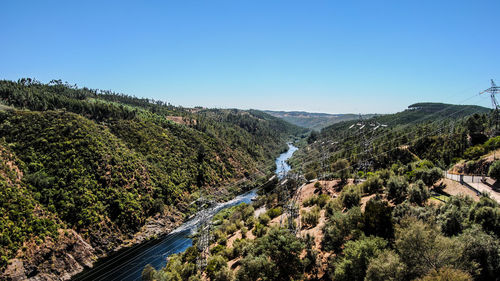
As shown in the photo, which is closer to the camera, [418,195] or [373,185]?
[418,195]

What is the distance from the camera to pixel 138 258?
5228 cm

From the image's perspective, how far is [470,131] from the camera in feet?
238

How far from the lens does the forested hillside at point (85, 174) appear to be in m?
47.0

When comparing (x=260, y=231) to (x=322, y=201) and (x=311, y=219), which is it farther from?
(x=322, y=201)

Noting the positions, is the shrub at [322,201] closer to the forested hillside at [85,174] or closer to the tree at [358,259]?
the tree at [358,259]

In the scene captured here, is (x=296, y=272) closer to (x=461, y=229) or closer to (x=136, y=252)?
(x=461, y=229)

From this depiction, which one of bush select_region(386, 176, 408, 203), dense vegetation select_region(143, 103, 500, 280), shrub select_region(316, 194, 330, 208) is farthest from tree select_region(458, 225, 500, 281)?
shrub select_region(316, 194, 330, 208)

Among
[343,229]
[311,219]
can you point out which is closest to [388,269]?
[343,229]

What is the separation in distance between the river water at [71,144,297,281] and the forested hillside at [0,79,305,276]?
4100 millimetres

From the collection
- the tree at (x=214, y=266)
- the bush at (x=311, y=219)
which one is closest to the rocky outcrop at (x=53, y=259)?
the tree at (x=214, y=266)

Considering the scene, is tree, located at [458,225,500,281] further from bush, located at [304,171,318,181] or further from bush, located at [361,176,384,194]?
bush, located at [304,171,318,181]

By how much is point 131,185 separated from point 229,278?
161ft

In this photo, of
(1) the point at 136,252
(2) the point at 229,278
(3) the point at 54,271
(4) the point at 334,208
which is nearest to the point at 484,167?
(4) the point at 334,208

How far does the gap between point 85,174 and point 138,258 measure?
83.0 ft
